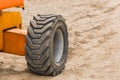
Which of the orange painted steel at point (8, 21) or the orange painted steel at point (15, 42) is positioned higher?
the orange painted steel at point (8, 21)

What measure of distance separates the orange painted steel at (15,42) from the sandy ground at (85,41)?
0.40 m

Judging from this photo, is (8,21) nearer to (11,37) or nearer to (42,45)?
(11,37)

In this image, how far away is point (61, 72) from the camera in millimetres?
5797

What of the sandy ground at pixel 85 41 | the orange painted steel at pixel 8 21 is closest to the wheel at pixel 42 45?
the sandy ground at pixel 85 41

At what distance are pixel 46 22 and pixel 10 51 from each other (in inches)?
27.6

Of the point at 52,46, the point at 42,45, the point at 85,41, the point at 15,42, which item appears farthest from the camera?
the point at 85,41

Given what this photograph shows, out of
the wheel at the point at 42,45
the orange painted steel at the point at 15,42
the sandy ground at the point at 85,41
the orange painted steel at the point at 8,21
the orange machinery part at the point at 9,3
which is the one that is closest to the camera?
the orange machinery part at the point at 9,3

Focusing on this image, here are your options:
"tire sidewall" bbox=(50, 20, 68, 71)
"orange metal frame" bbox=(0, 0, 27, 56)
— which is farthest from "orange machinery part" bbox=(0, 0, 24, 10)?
"tire sidewall" bbox=(50, 20, 68, 71)

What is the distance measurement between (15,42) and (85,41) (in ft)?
8.03

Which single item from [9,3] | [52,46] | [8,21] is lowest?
[52,46]

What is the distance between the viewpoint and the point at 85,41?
25.2ft

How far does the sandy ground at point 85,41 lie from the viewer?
5789 mm

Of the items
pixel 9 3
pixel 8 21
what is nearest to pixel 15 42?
pixel 8 21

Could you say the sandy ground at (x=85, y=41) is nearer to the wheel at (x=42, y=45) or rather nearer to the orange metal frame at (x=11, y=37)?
the wheel at (x=42, y=45)
